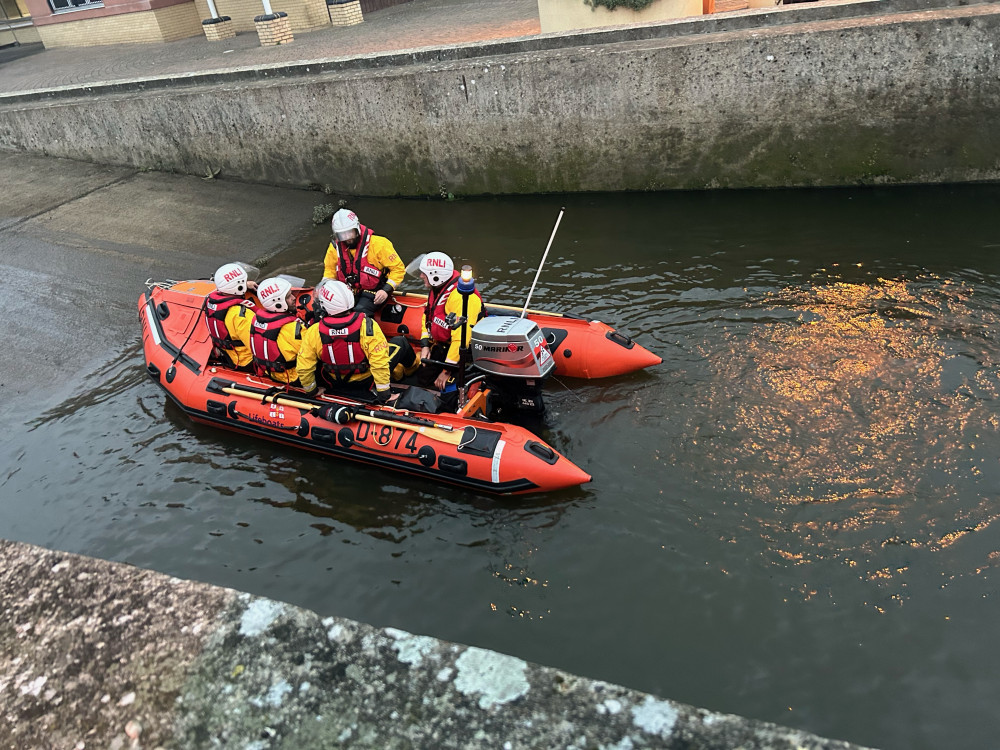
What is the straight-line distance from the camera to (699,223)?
30.7 ft

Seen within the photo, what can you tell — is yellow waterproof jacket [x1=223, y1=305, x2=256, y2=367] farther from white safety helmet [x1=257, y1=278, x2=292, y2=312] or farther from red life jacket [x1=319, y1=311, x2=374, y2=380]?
red life jacket [x1=319, y1=311, x2=374, y2=380]

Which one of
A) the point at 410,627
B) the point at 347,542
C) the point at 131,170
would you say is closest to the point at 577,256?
the point at 347,542

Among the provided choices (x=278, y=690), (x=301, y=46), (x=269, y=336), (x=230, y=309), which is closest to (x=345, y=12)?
(x=301, y=46)

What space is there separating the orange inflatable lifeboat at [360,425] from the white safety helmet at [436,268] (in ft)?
3.36

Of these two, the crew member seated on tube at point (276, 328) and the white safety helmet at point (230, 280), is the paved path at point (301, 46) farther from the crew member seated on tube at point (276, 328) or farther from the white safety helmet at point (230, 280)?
the crew member seated on tube at point (276, 328)

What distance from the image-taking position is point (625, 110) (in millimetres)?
10000

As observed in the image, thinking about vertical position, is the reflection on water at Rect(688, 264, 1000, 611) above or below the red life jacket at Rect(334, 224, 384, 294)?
below

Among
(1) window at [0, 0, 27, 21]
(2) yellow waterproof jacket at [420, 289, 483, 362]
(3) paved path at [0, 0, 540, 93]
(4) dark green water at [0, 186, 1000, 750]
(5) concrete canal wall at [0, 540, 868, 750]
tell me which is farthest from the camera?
(1) window at [0, 0, 27, 21]

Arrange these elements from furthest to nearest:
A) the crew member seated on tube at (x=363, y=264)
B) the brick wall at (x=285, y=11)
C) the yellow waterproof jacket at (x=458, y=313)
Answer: the brick wall at (x=285, y=11)
the crew member seated on tube at (x=363, y=264)
the yellow waterproof jacket at (x=458, y=313)

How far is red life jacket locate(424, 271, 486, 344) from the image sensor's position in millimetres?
6195

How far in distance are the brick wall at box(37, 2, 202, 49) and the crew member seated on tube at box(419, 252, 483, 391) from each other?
53.3 ft

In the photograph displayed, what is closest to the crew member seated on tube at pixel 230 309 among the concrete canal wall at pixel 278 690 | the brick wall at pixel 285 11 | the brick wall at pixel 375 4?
the concrete canal wall at pixel 278 690

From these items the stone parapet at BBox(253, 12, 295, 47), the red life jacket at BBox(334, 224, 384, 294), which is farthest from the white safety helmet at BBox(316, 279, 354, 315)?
the stone parapet at BBox(253, 12, 295, 47)

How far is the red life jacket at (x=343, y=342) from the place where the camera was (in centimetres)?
581
